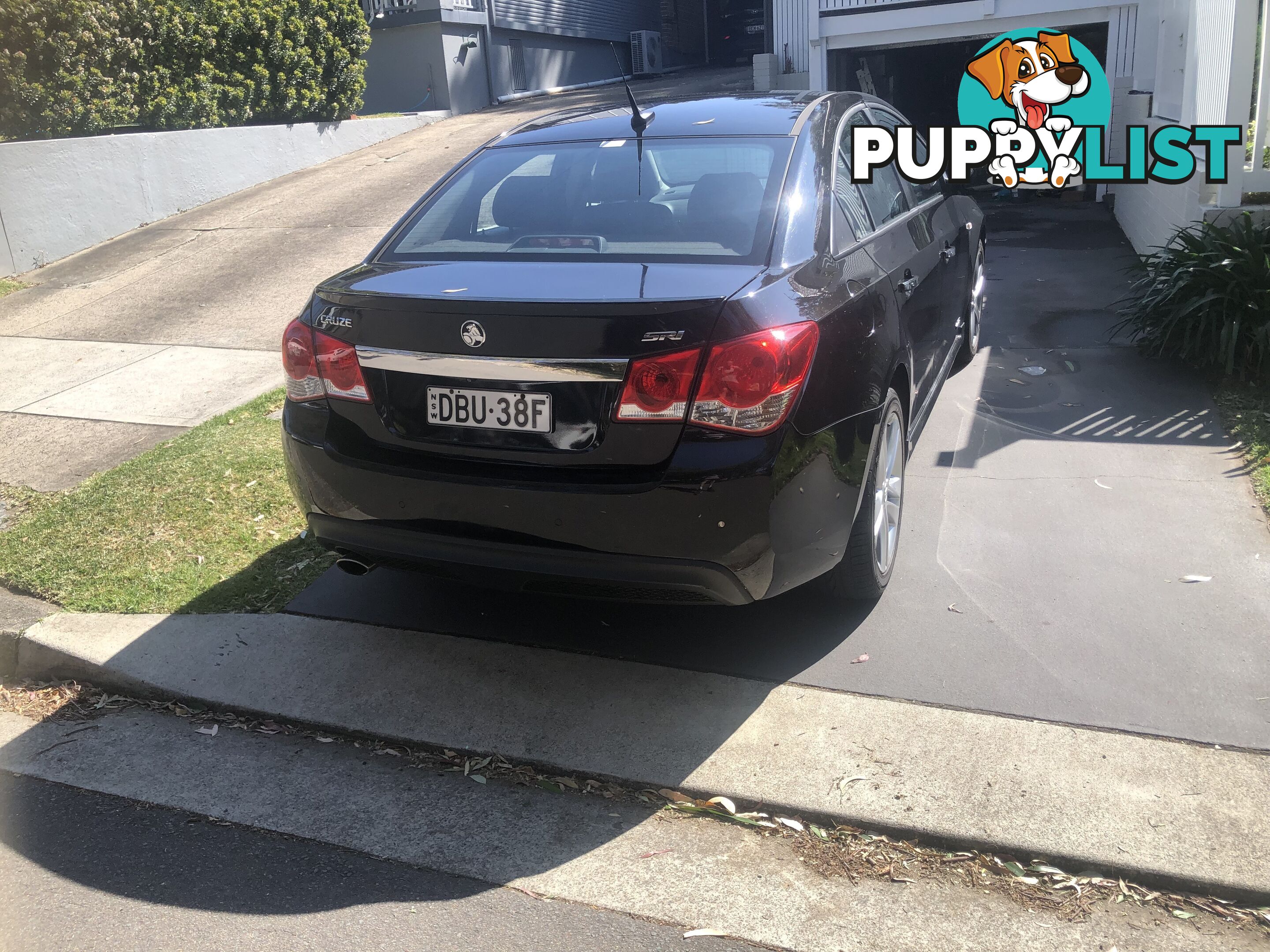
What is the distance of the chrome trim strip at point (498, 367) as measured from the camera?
2963mm

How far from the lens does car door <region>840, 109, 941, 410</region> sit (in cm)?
405

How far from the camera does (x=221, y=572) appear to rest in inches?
176

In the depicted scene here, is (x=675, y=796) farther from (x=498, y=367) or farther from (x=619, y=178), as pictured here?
(x=619, y=178)

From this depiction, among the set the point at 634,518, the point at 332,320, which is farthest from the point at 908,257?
the point at 332,320

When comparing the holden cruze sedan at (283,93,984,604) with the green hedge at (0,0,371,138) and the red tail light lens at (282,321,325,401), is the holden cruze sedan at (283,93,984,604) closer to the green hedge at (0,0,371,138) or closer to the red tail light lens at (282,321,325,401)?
the red tail light lens at (282,321,325,401)

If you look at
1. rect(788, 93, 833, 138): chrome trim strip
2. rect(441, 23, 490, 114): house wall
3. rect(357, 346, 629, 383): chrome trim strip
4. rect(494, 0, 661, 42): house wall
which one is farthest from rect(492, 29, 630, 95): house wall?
rect(357, 346, 629, 383): chrome trim strip

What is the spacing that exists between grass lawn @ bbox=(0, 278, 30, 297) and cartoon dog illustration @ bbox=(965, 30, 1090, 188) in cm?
1134

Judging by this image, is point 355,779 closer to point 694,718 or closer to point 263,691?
point 263,691

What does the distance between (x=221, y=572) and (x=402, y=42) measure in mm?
16225

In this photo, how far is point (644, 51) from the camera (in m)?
26.3

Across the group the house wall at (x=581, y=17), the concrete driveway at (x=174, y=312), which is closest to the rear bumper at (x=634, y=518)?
the concrete driveway at (x=174, y=312)

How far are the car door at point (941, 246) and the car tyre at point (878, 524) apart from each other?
29.9 inches

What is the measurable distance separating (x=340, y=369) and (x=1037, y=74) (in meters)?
14.4

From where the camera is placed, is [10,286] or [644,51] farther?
[644,51]
